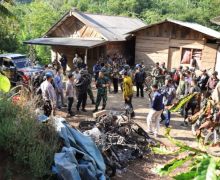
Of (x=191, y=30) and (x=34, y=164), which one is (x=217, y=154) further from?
(x=191, y=30)

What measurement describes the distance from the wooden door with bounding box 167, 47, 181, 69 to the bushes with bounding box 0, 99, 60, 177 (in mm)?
15066

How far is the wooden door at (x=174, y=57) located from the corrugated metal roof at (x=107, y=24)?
3.27 m

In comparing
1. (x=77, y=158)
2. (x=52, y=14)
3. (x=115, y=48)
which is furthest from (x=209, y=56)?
(x=52, y=14)

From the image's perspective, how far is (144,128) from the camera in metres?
11.2

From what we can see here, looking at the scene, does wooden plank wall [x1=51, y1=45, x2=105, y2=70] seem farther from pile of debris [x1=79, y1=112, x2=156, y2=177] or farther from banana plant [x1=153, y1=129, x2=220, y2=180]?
banana plant [x1=153, y1=129, x2=220, y2=180]

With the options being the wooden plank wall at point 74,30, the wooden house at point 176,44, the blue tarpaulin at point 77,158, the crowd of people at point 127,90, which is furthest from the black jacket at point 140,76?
the blue tarpaulin at point 77,158

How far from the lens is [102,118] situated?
9727mm

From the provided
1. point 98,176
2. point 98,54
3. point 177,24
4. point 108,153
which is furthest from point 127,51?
point 98,176

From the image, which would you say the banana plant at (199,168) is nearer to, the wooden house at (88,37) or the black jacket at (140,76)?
the black jacket at (140,76)

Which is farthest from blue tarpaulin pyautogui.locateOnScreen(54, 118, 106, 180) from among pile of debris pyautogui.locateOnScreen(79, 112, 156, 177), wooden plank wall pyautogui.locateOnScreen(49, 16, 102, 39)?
wooden plank wall pyautogui.locateOnScreen(49, 16, 102, 39)

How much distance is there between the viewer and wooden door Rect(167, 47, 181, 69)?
20391mm

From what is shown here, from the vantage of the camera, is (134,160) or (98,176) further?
(134,160)

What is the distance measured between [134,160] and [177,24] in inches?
521

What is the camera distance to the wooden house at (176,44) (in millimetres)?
19234
